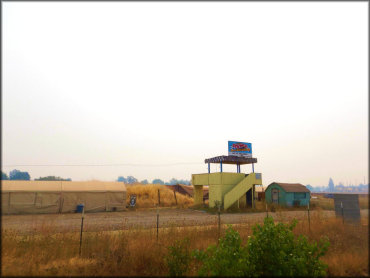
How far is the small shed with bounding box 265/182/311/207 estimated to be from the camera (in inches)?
1347

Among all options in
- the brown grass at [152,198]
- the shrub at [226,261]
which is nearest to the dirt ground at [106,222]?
the shrub at [226,261]

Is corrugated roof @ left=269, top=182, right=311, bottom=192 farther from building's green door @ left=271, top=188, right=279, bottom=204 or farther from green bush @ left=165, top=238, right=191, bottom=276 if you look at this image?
green bush @ left=165, top=238, right=191, bottom=276

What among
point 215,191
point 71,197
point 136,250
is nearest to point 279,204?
point 215,191

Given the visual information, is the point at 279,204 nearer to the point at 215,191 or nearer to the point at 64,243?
the point at 215,191

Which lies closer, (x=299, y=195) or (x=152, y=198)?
(x=299, y=195)

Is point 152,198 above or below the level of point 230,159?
below

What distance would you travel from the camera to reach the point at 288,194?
113 ft

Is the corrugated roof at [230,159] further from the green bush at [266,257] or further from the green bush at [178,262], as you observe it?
the green bush at [178,262]

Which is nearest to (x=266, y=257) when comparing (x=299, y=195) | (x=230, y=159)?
(x=230, y=159)

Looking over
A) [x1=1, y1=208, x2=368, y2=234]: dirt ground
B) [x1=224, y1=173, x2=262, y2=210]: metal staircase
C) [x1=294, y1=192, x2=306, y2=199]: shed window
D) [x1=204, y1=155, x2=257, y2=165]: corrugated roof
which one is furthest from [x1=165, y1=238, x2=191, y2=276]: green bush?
[x1=294, y1=192, x2=306, y2=199]: shed window

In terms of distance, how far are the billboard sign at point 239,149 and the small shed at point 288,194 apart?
7503 mm

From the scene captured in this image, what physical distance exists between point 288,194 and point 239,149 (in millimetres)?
10132

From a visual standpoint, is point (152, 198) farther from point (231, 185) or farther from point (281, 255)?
point (281, 255)

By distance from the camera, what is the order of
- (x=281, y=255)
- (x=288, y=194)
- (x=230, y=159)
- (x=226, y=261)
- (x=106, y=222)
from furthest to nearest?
(x=288, y=194)
(x=230, y=159)
(x=106, y=222)
(x=281, y=255)
(x=226, y=261)
